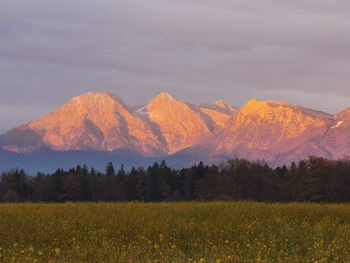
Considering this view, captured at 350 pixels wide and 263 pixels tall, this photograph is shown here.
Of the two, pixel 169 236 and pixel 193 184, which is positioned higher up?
pixel 193 184

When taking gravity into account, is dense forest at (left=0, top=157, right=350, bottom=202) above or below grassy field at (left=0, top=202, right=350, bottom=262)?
above

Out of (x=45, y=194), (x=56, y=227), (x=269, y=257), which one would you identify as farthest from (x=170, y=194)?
(x=269, y=257)

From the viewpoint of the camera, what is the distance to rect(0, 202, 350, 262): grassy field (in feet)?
63.7

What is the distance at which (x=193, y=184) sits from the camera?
320ft

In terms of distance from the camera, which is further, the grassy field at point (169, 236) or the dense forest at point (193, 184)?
the dense forest at point (193, 184)

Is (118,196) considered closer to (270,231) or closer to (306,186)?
(306,186)

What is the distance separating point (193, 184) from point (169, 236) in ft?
236

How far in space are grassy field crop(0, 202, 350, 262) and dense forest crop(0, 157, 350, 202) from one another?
153 feet

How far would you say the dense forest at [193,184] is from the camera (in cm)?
8106

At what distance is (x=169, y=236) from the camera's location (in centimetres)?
2581

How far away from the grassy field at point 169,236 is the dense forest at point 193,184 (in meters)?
46.6

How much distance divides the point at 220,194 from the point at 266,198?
8.48m

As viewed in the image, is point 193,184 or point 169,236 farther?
point 193,184

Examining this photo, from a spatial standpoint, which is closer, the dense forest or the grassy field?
the grassy field
